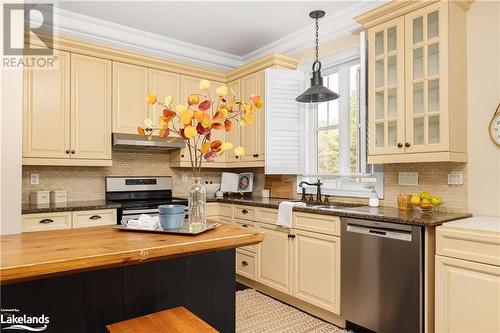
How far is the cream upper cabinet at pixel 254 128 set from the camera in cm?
395

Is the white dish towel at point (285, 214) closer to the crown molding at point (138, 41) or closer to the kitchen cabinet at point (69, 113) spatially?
the kitchen cabinet at point (69, 113)

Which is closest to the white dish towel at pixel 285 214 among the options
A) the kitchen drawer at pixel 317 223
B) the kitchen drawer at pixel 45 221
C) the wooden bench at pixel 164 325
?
the kitchen drawer at pixel 317 223

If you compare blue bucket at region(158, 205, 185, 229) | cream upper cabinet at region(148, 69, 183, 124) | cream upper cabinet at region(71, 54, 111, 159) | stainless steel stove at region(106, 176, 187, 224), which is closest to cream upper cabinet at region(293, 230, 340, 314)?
stainless steel stove at region(106, 176, 187, 224)

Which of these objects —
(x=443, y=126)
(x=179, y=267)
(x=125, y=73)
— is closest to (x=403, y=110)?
(x=443, y=126)

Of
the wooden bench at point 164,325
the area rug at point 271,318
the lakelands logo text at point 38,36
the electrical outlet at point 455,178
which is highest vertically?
the lakelands logo text at point 38,36

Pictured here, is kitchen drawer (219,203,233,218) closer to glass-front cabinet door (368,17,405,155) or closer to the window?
the window

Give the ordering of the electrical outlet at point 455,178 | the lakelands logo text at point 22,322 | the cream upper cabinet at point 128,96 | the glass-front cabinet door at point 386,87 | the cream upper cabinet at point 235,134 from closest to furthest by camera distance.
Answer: the lakelands logo text at point 22,322 < the electrical outlet at point 455,178 < the glass-front cabinet door at point 386,87 < the cream upper cabinet at point 128,96 < the cream upper cabinet at point 235,134

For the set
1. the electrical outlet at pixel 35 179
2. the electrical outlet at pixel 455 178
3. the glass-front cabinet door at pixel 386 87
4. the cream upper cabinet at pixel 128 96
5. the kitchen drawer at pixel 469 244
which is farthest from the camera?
the cream upper cabinet at pixel 128 96

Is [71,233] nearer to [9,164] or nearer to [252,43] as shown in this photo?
[9,164]

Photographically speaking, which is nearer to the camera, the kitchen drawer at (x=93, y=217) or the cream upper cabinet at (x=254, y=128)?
the kitchen drawer at (x=93, y=217)

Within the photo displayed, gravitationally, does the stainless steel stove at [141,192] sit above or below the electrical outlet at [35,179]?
below

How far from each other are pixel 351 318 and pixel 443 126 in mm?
1631

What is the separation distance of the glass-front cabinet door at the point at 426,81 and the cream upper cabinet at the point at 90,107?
9.94ft

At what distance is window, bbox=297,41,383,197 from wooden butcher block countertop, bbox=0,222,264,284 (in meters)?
2.00
